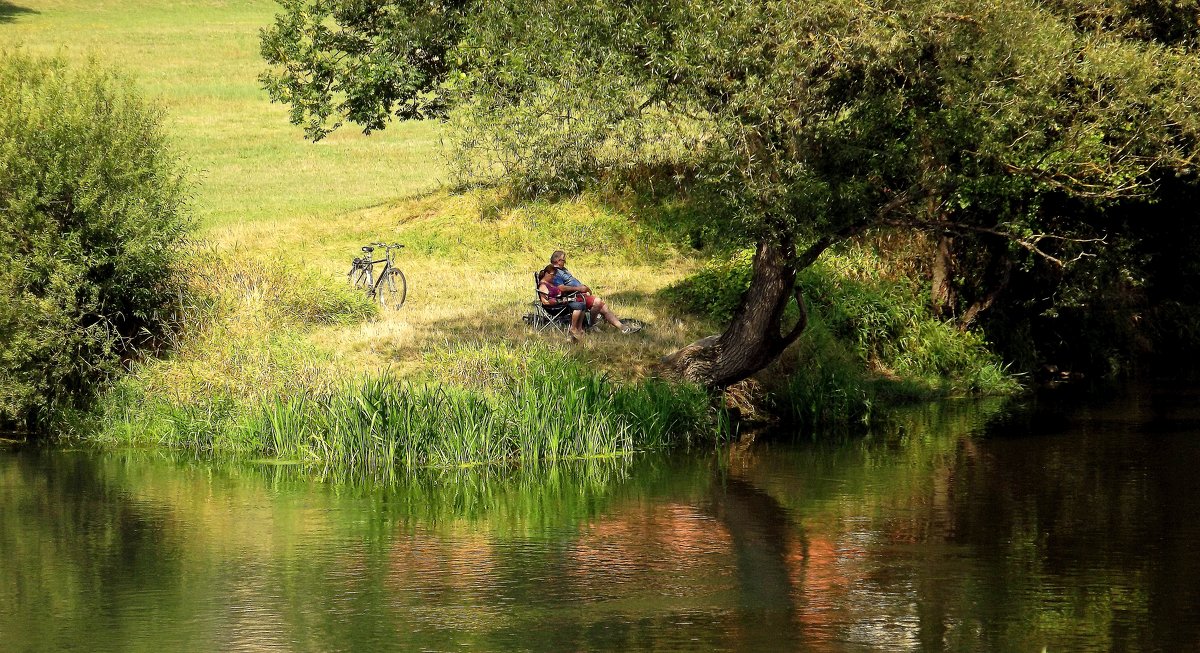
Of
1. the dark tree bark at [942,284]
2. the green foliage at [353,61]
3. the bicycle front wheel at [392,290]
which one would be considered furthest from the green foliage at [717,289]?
the green foliage at [353,61]

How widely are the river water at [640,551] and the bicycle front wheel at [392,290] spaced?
6287 millimetres

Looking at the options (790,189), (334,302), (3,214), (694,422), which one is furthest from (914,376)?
(3,214)

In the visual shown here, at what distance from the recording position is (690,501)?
56.0ft

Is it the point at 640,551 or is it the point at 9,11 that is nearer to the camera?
the point at 640,551

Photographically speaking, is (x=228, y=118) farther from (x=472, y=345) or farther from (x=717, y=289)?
(x=472, y=345)

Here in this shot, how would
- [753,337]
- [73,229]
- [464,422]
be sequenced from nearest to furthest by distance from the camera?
[464,422], [753,337], [73,229]

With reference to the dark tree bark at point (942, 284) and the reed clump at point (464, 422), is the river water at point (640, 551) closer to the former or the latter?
the reed clump at point (464, 422)

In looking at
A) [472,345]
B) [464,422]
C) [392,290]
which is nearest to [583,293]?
[472,345]

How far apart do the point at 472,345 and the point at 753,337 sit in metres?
4.19

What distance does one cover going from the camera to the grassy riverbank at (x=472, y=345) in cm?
1948

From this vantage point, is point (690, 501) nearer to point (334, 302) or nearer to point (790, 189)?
point (790, 189)

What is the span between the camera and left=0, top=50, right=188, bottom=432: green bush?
21.2 metres

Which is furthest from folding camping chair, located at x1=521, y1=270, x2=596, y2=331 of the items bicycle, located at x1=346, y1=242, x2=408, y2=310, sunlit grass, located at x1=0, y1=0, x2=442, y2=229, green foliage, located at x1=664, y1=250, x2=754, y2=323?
sunlit grass, located at x1=0, y1=0, x2=442, y2=229

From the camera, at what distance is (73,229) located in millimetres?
21844
